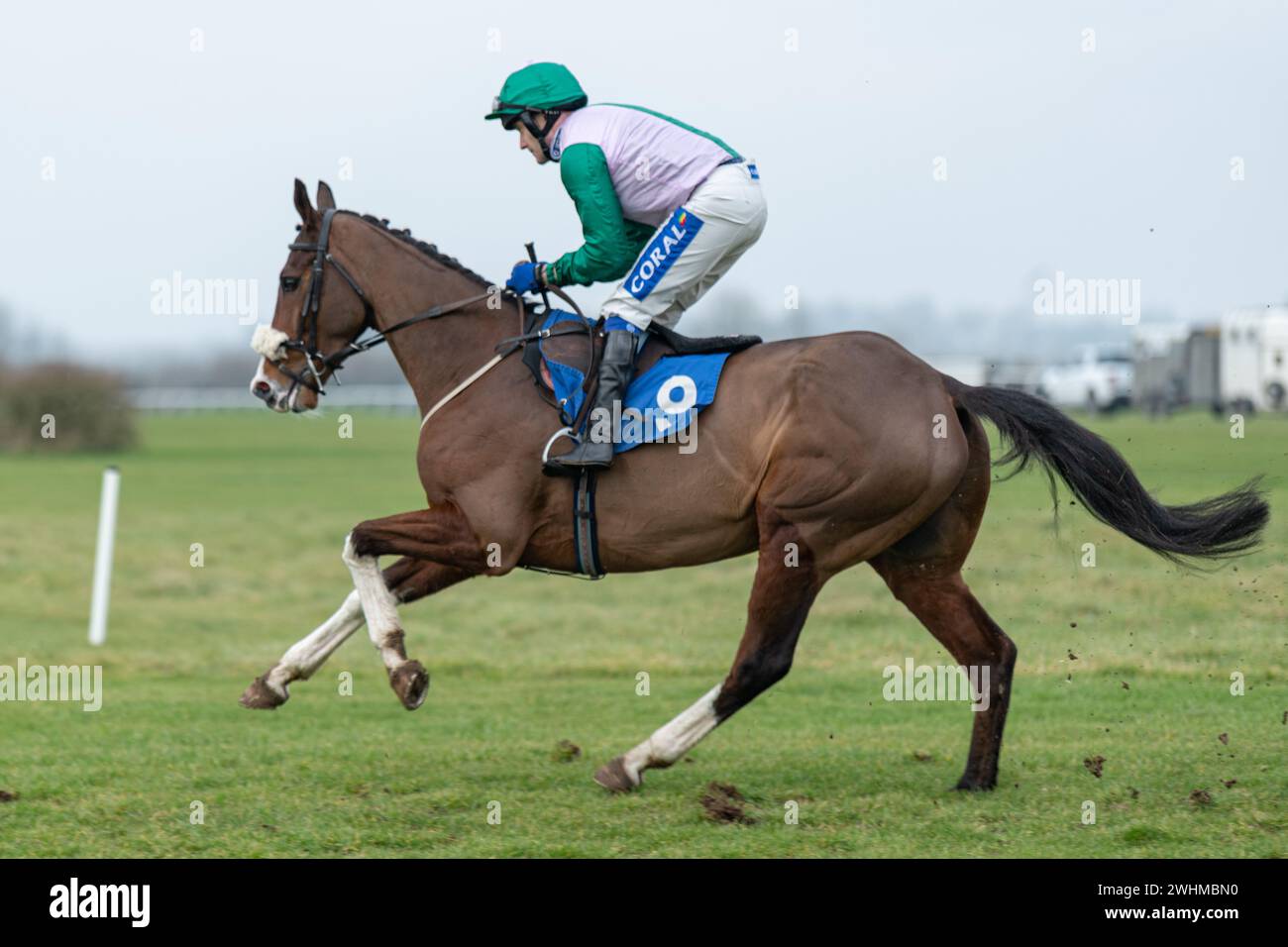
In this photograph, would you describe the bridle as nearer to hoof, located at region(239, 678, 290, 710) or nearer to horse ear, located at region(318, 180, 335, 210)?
horse ear, located at region(318, 180, 335, 210)

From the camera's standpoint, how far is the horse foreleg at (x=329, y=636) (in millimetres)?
6605

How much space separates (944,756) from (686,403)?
2464mm

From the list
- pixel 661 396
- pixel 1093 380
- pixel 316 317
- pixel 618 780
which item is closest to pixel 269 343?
pixel 316 317

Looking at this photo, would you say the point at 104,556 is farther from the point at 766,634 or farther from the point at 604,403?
the point at 766,634

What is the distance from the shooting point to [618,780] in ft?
21.2

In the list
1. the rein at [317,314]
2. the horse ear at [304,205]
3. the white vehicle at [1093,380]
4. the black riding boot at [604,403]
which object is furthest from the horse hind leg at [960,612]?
the white vehicle at [1093,380]

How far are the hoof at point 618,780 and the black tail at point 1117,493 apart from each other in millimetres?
2067

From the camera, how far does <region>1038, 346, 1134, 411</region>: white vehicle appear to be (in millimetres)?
43438

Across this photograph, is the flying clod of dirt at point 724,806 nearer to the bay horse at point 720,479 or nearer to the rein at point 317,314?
the bay horse at point 720,479

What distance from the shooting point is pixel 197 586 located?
16.5m

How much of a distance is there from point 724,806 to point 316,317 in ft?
8.88

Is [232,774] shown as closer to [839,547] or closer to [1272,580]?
[839,547]
